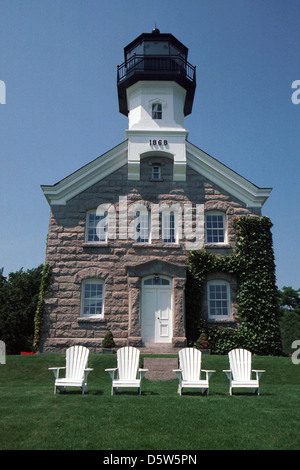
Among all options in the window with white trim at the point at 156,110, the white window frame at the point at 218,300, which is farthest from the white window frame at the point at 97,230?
the window with white trim at the point at 156,110

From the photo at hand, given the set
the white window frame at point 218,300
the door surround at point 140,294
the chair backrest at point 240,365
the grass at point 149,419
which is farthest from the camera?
the white window frame at point 218,300

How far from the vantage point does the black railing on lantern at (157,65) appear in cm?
1950

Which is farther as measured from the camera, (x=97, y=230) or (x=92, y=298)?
(x=97, y=230)

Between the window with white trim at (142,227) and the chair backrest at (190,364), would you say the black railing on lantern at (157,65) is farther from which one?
the chair backrest at (190,364)

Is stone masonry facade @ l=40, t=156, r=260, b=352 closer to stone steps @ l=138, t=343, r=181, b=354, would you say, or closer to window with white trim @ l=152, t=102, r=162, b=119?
stone steps @ l=138, t=343, r=181, b=354

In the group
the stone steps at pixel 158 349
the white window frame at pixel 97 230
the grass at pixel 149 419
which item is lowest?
the grass at pixel 149 419

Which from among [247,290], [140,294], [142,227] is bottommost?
[140,294]

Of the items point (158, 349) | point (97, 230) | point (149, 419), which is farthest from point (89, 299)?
point (149, 419)

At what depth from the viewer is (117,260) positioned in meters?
16.4

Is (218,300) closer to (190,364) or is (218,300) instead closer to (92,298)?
(92,298)

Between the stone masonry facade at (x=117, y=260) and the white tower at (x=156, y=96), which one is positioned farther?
the white tower at (x=156, y=96)

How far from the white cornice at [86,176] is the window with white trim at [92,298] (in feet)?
12.1

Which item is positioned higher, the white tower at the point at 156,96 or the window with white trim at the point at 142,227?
the white tower at the point at 156,96

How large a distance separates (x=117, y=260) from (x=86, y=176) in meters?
3.94
